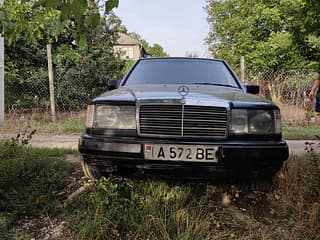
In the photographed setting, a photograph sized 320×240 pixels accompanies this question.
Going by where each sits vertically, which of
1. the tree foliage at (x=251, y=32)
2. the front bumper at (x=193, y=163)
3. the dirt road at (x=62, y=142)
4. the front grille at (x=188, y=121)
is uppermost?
the tree foliage at (x=251, y=32)

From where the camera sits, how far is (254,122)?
8.52 ft

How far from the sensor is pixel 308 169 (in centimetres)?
350

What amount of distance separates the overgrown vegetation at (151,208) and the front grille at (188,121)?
0.65m

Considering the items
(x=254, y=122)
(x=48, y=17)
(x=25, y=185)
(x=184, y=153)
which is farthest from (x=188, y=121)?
(x=25, y=185)

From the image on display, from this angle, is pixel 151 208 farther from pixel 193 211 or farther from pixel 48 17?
pixel 48 17

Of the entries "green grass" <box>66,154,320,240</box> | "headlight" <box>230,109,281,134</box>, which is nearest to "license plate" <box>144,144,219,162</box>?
"headlight" <box>230,109,281,134</box>

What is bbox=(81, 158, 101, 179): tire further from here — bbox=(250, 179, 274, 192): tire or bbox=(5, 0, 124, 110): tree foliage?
bbox=(5, 0, 124, 110): tree foliage

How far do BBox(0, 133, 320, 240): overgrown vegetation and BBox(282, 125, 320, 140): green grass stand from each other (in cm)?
367

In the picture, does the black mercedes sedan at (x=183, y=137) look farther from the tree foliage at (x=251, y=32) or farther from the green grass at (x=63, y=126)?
the tree foliage at (x=251, y=32)

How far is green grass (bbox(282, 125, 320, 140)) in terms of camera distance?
6.91 metres

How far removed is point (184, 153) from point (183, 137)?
0.52ft

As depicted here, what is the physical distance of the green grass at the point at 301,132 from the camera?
22.7 feet

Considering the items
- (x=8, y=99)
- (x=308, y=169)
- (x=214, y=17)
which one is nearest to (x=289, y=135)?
(x=308, y=169)

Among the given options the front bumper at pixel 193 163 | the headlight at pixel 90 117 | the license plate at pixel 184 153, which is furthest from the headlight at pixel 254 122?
the headlight at pixel 90 117
